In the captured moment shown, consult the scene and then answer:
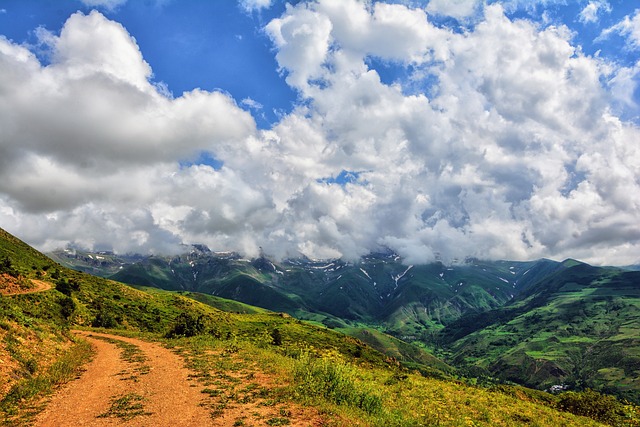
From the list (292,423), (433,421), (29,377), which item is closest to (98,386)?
(29,377)

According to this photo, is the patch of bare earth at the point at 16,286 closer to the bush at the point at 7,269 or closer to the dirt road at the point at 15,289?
the dirt road at the point at 15,289

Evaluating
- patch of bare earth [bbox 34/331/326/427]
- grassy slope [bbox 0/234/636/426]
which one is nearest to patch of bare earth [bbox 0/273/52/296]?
grassy slope [bbox 0/234/636/426]

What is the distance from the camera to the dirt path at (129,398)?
18.7 metres

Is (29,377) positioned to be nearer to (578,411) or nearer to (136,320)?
(578,411)

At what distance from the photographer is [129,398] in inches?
865

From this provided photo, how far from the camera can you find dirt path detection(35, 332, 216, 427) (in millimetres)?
18672

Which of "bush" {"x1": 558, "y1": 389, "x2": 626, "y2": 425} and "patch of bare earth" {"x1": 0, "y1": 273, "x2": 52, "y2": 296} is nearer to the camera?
"bush" {"x1": 558, "y1": 389, "x2": 626, "y2": 425}

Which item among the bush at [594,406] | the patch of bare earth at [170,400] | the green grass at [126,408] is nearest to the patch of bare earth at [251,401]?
the patch of bare earth at [170,400]

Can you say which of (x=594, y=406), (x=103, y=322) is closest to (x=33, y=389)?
(x=594, y=406)

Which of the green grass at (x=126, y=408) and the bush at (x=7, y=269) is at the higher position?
the bush at (x=7, y=269)

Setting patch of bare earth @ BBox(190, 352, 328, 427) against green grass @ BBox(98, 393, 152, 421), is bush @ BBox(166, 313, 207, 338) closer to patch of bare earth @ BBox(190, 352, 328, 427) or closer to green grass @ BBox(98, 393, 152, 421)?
patch of bare earth @ BBox(190, 352, 328, 427)

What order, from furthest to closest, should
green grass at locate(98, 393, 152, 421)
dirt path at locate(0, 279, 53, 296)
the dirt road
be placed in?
the dirt road → dirt path at locate(0, 279, 53, 296) → green grass at locate(98, 393, 152, 421)

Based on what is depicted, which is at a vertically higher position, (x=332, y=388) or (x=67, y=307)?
(x=332, y=388)

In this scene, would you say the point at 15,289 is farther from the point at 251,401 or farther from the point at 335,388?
the point at 335,388
